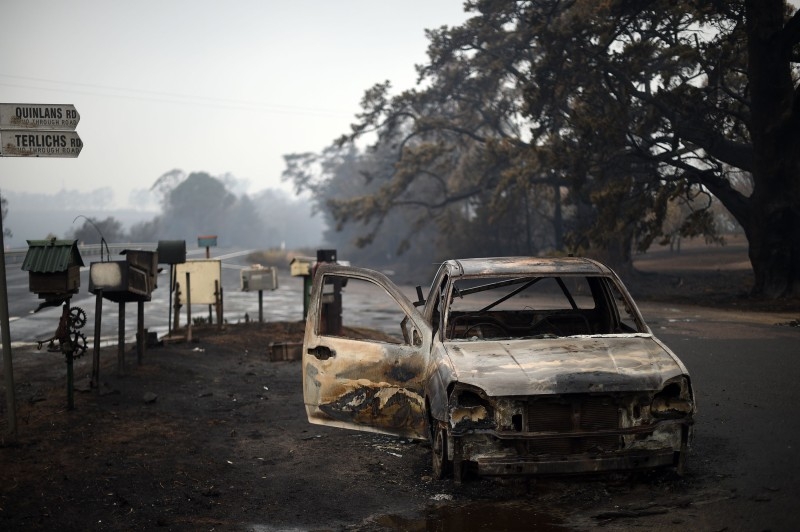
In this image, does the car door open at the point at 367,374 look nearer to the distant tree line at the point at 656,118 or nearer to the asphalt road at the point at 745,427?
the asphalt road at the point at 745,427

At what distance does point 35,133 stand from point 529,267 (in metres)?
4.96

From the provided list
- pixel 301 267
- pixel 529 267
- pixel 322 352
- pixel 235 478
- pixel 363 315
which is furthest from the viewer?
pixel 363 315

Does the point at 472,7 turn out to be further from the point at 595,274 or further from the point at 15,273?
the point at 595,274

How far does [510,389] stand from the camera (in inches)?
234

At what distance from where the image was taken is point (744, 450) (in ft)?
23.2

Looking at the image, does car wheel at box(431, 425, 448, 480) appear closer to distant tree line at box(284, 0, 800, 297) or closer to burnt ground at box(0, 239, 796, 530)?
burnt ground at box(0, 239, 796, 530)

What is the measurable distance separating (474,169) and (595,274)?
36855 millimetres

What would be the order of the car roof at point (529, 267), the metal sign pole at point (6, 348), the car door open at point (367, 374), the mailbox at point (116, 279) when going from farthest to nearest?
the mailbox at point (116, 279), the metal sign pole at point (6, 348), the car roof at point (529, 267), the car door open at point (367, 374)

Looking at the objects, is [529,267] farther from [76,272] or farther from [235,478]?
[76,272]

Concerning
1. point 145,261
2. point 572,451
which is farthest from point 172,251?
point 572,451

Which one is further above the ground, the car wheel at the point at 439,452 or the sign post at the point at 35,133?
the sign post at the point at 35,133

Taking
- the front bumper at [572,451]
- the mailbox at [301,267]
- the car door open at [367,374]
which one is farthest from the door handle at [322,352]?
the mailbox at [301,267]

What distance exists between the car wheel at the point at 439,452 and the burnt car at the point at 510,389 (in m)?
0.02

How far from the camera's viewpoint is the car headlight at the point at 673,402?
607cm
